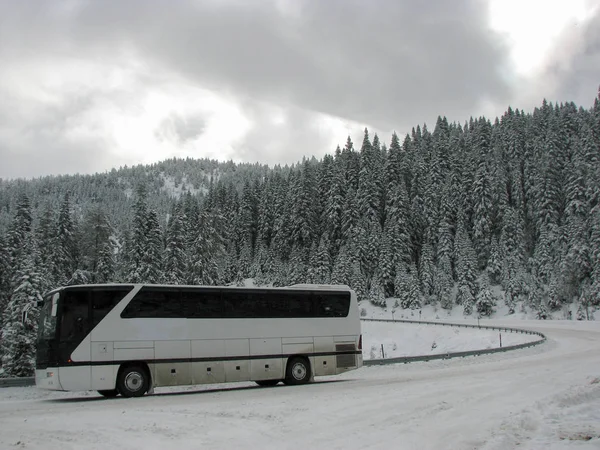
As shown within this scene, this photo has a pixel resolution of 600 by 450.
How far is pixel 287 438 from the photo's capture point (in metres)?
9.58

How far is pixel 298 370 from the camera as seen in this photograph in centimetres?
1962

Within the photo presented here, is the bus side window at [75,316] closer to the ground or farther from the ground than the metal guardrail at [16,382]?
farther from the ground

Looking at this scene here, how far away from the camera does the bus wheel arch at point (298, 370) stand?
19422 mm

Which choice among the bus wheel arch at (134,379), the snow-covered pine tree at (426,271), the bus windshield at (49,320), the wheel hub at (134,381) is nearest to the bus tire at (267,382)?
the bus wheel arch at (134,379)

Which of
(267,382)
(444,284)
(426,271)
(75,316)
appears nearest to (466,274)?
(444,284)

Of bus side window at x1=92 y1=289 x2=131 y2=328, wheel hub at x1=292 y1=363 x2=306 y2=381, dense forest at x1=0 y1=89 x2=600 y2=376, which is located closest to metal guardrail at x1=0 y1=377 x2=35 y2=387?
bus side window at x1=92 y1=289 x2=131 y2=328

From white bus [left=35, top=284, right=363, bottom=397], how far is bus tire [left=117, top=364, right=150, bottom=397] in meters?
0.03

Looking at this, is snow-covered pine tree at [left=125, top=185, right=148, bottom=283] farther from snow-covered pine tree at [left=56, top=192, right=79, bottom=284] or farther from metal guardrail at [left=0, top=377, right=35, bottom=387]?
metal guardrail at [left=0, top=377, right=35, bottom=387]

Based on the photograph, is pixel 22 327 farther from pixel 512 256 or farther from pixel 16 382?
pixel 512 256

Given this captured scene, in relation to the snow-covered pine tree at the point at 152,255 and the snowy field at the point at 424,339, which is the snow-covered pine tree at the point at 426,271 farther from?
the snow-covered pine tree at the point at 152,255

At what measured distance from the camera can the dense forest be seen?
56125 mm

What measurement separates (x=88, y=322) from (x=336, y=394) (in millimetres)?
7946

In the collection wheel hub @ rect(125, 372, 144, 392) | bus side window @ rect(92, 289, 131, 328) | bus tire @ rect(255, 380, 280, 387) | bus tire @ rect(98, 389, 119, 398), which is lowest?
bus tire @ rect(255, 380, 280, 387)

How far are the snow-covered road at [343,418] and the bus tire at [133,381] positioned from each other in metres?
0.64
